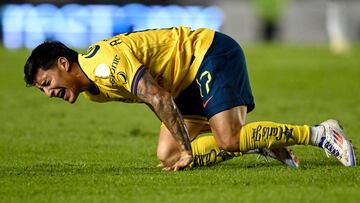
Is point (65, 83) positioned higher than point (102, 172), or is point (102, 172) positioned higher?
point (65, 83)

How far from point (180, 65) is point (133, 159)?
5.83ft

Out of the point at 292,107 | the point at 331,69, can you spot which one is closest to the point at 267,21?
the point at 331,69

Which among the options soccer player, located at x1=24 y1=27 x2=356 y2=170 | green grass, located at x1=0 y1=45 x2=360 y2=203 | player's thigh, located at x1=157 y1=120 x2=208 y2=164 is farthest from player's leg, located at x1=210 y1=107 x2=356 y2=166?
player's thigh, located at x1=157 y1=120 x2=208 y2=164

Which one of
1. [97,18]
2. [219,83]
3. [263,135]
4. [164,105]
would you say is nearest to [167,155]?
[219,83]

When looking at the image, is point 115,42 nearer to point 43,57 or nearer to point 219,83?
point 43,57

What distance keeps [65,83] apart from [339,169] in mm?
2468

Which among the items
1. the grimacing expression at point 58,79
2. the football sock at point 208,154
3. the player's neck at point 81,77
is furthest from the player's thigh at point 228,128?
the grimacing expression at point 58,79

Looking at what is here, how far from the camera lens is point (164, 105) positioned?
819 cm

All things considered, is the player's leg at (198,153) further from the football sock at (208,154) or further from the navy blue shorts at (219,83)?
the navy blue shorts at (219,83)

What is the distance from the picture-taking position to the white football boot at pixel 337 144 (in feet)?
28.8

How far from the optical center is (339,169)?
8836mm

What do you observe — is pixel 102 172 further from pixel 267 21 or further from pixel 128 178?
pixel 267 21

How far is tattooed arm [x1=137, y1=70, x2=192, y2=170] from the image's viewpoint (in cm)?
816

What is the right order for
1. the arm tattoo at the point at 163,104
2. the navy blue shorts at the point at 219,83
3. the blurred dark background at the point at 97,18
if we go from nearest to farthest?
the arm tattoo at the point at 163,104
the navy blue shorts at the point at 219,83
the blurred dark background at the point at 97,18
